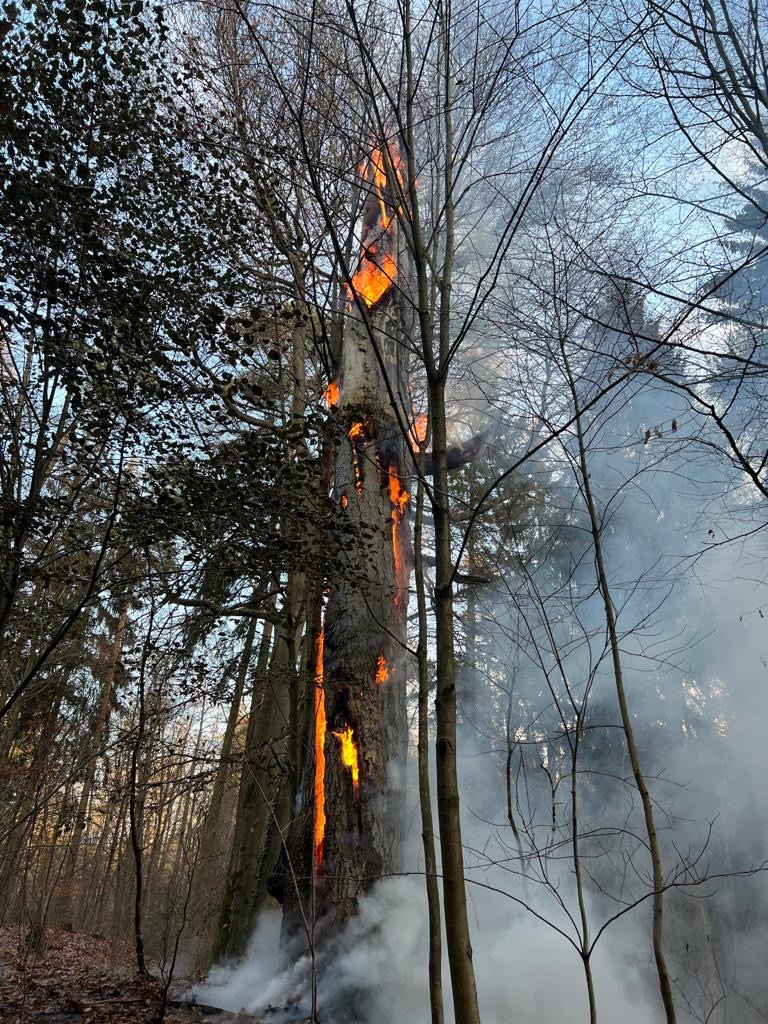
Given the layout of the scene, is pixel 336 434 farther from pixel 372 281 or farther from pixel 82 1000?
pixel 82 1000

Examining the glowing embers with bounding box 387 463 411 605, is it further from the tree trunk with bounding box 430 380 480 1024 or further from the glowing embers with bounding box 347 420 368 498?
the tree trunk with bounding box 430 380 480 1024

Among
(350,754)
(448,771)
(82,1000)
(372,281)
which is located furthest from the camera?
(372,281)

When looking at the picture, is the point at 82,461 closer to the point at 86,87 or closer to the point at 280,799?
the point at 86,87

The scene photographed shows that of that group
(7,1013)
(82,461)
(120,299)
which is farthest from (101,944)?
(120,299)

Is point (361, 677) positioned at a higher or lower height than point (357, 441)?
lower

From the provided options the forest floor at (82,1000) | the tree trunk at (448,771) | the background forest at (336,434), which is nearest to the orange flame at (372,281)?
the background forest at (336,434)

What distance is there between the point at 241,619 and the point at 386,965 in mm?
4612

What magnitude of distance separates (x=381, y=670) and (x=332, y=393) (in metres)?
3.15

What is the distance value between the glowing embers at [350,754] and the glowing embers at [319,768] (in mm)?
194

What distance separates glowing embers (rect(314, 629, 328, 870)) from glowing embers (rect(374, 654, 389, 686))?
1.54 feet

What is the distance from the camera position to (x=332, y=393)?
23.4 feet

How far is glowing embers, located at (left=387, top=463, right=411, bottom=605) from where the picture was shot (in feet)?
19.8

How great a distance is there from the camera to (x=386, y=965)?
463cm

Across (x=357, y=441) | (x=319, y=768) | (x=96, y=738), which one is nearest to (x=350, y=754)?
(x=319, y=768)
